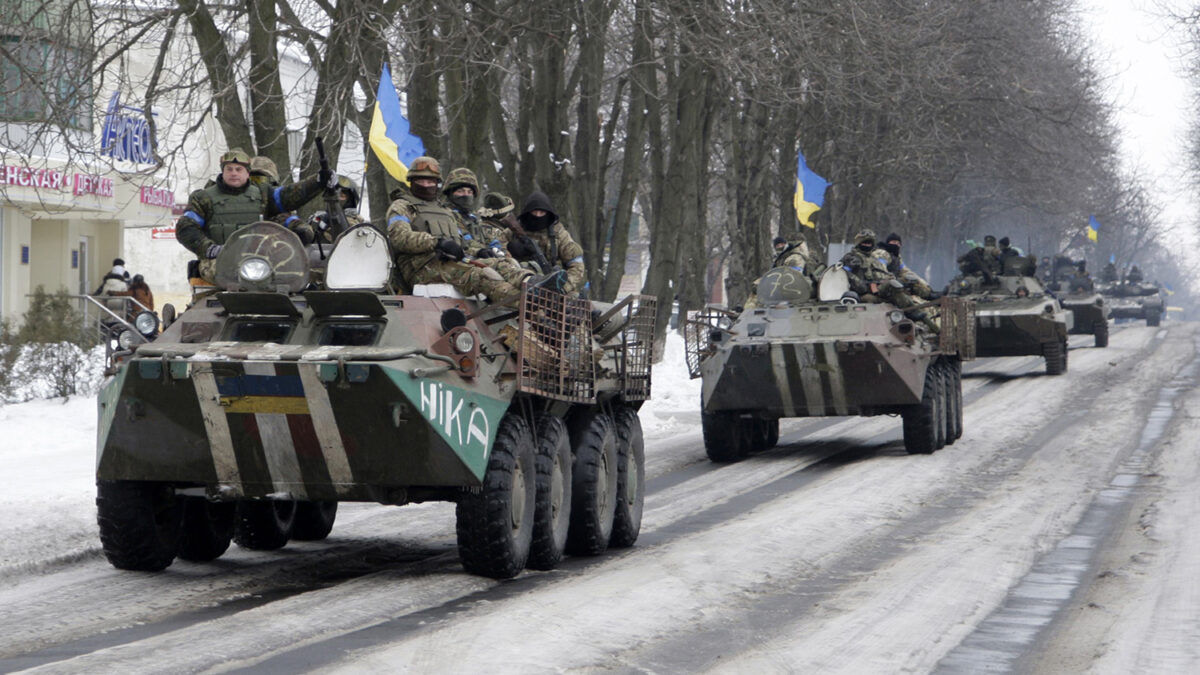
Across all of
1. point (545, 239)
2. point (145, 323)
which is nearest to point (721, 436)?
point (545, 239)

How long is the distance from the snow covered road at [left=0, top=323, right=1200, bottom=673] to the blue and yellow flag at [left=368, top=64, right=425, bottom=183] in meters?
2.95

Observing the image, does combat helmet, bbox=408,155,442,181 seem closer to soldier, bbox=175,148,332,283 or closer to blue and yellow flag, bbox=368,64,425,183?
soldier, bbox=175,148,332,283

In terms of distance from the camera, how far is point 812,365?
615 inches

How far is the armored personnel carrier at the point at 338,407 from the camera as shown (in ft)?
26.0

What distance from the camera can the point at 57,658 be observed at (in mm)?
6551

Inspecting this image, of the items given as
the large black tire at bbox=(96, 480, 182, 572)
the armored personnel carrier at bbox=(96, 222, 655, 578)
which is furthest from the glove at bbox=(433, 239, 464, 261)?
the large black tire at bbox=(96, 480, 182, 572)

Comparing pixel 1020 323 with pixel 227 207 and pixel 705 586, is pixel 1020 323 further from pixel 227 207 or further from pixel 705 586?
pixel 705 586

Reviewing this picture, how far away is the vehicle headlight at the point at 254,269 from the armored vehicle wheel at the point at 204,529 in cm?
133

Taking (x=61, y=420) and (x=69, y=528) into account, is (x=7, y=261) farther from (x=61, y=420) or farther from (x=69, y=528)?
(x=69, y=528)

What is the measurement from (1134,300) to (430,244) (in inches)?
1888

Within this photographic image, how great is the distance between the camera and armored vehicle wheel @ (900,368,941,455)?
52.3 ft

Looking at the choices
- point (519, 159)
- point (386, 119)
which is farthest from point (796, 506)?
point (519, 159)

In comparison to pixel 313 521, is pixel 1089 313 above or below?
above

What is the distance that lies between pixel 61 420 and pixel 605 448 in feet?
26.1
